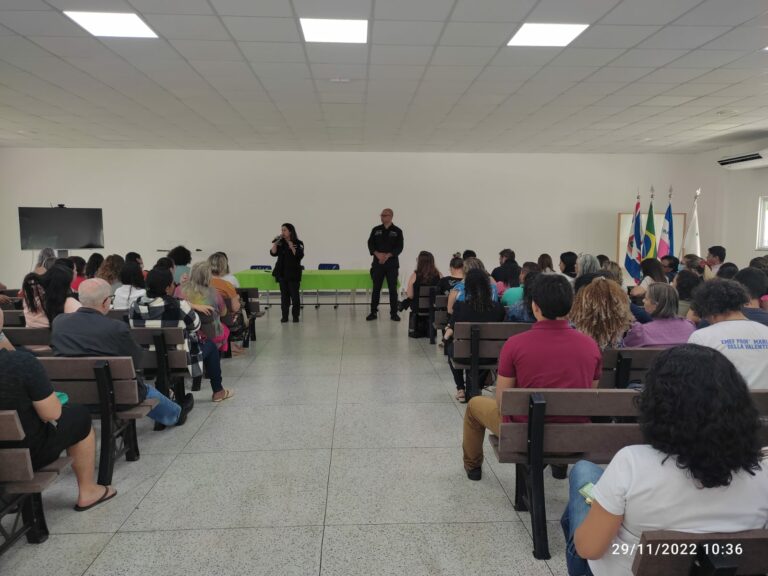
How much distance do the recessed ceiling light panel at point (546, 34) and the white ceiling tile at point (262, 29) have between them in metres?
2.06

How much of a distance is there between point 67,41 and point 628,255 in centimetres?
1053

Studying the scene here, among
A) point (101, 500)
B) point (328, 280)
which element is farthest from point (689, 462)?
point (328, 280)

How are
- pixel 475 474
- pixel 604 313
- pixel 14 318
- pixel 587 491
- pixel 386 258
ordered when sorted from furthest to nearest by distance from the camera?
1. pixel 386 258
2. pixel 14 318
3. pixel 604 313
4. pixel 475 474
5. pixel 587 491

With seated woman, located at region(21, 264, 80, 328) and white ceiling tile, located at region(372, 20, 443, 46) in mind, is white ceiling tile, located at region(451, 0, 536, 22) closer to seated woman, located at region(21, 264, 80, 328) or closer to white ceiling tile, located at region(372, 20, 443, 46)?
white ceiling tile, located at region(372, 20, 443, 46)

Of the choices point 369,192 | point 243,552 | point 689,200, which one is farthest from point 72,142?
point 689,200

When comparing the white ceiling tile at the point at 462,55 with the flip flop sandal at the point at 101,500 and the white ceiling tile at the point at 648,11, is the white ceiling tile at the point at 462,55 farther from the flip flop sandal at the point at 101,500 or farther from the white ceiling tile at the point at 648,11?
the flip flop sandal at the point at 101,500

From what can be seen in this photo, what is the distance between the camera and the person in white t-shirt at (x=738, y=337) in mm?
2457

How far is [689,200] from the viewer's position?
12023mm

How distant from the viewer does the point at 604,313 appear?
118 inches

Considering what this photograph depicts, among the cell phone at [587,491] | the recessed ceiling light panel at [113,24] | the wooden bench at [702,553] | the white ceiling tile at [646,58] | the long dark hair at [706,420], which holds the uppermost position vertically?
the white ceiling tile at [646,58]

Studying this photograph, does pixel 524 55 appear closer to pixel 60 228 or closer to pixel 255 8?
pixel 255 8

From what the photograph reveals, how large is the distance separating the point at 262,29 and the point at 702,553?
4751 mm

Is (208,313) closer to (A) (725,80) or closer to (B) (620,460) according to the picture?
(B) (620,460)

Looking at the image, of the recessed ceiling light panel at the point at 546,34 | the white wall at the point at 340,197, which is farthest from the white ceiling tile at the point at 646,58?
the white wall at the point at 340,197
